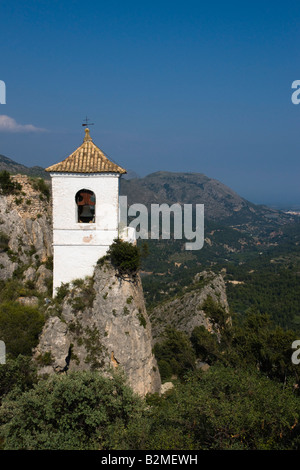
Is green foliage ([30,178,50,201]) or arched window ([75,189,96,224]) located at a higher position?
green foliage ([30,178,50,201])

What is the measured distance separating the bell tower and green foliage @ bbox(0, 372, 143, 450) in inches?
225

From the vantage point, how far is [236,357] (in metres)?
20.3

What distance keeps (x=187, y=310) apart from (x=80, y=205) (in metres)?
37.4

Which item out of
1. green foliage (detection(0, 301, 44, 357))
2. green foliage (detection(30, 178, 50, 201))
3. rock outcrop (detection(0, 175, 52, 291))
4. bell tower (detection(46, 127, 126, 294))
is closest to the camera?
green foliage (detection(0, 301, 44, 357))

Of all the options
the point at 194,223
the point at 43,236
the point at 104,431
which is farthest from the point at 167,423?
the point at 194,223

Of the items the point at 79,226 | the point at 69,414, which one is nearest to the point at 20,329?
the point at 69,414

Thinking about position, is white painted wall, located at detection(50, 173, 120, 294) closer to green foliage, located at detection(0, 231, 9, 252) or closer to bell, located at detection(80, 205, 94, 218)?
bell, located at detection(80, 205, 94, 218)

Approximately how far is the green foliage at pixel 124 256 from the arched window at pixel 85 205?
2.43 m

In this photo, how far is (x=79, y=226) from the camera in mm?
16688

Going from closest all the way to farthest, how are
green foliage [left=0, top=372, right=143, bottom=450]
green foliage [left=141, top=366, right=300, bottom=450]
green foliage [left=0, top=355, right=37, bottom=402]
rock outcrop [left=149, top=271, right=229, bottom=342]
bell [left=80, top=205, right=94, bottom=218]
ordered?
1. green foliage [left=0, top=372, right=143, bottom=450]
2. green foliage [left=141, top=366, right=300, bottom=450]
3. green foliage [left=0, top=355, right=37, bottom=402]
4. bell [left=80, top=205, right=94, bottom=218]
5. rock outcrop [left=149, top=271, right=229, bottom=342]

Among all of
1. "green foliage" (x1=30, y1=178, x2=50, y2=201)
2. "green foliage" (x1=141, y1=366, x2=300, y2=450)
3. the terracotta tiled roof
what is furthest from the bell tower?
"green foliage" (x1=141, y1=366, x2=300, y2=450)

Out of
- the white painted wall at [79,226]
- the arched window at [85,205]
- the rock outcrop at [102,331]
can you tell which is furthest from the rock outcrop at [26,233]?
the arched window at [85,205]

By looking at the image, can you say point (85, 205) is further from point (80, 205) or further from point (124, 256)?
point (124, 256)

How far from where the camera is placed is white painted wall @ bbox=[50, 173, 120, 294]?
53.4 ft
